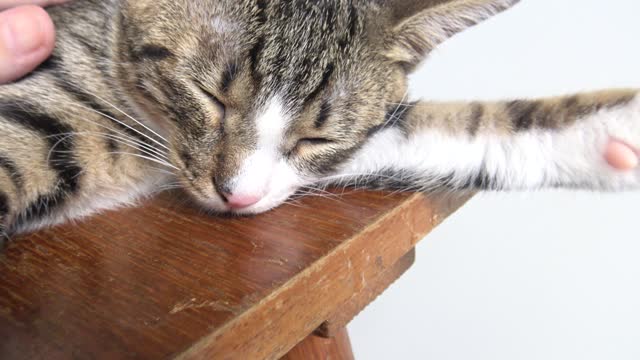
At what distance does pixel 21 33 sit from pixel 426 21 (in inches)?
17.1

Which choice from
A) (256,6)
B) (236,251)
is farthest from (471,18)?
(236,251)

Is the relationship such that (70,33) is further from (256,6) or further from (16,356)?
(16,356)

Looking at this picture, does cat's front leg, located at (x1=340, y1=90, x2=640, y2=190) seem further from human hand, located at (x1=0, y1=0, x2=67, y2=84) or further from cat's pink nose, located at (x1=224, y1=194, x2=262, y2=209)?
human hand, located at (x1=0, y1=0, x2=67, y2=84)

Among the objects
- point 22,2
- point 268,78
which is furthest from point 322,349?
point 22,2

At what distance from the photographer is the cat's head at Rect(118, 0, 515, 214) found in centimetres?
62

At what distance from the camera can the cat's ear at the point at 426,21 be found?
613mm

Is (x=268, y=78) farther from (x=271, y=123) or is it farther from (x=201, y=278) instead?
(x=201, y=278)

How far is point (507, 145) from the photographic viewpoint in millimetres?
677

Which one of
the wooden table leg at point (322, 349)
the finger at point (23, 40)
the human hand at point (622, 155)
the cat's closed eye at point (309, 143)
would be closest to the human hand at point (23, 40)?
the finger at point (23, 40)

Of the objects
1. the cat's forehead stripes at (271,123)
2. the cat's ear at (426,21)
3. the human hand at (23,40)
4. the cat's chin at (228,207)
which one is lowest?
the cat's chin at (228,207)

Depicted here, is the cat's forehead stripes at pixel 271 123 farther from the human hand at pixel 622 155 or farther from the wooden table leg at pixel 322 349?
the human hand at pixel 622 155

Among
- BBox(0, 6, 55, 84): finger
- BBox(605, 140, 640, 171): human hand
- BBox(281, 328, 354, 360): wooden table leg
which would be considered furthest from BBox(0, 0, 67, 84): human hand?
BBox(605, 140, 640, 171): human hand

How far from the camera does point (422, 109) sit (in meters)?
0.72

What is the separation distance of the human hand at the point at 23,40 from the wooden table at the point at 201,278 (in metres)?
0.20
